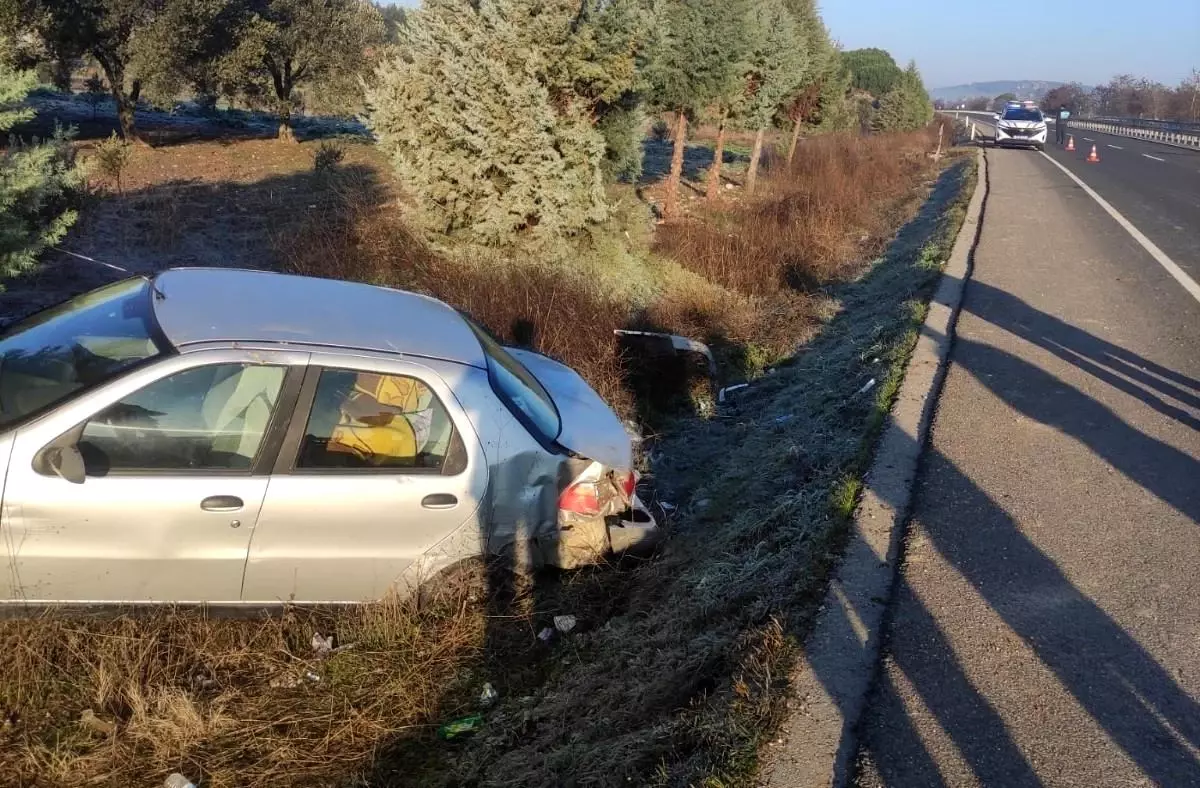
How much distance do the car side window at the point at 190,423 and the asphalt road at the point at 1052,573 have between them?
2657mm

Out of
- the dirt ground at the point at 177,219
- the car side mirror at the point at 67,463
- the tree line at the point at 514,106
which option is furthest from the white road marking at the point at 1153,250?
the dirt ground at the point at 177,219

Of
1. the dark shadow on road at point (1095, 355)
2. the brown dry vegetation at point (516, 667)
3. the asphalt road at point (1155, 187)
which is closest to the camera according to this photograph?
the brown dry vegetation at point (516, 667)

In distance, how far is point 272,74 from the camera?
27141 mm

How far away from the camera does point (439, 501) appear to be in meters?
3.93

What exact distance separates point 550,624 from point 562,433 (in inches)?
36.3

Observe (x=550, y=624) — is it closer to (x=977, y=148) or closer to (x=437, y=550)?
(x=437, y=550)

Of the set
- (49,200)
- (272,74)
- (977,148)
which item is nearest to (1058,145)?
(977,148)

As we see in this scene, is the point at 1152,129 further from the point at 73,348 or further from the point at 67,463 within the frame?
the point at 67,463

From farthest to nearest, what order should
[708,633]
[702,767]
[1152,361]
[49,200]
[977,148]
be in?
[977,148]
[1152,361]
[49,200]
[708,633]
[702,767]

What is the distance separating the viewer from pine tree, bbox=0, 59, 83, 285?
6.02 meters

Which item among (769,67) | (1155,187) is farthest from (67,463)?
(1155,187)

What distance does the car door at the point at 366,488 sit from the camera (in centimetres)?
377

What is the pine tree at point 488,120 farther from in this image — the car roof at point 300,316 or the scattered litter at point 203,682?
the scattered litter at point 203,682

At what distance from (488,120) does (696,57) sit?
8.61 metres
